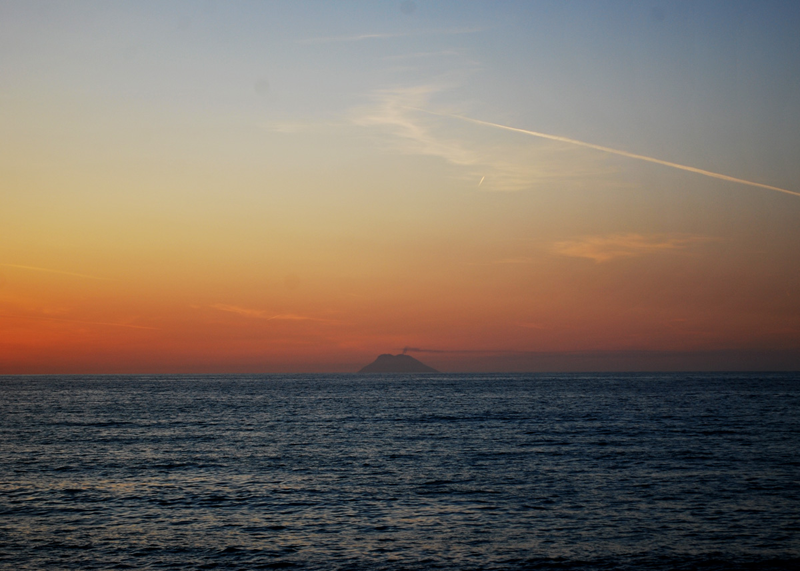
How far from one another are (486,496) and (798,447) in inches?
1137

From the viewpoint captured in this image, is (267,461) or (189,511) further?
(267,461)

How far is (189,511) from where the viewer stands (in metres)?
27.7

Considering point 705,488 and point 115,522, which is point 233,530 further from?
point 705,488

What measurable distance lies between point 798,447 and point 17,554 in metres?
48.3

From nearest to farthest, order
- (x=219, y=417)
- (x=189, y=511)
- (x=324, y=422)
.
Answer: (x=189, y=511) → (x=324, y=422) → (x=219, y=417)

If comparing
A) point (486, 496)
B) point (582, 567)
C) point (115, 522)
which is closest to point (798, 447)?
point (486, 496)

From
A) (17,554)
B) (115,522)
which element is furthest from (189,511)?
(17,554)

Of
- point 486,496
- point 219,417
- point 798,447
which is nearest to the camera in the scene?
point 486,496

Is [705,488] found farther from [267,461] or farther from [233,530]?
[267,461]

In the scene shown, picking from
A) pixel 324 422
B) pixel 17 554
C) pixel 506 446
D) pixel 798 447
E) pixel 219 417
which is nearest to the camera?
pixel 17 554

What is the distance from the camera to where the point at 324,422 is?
2756 inches

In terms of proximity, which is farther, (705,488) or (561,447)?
(561,447)

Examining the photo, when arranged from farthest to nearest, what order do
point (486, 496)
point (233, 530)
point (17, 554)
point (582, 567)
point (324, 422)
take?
point (324, 422) → point (486, 496) → point (233, 530) → point (17, 554) → point (582, 567)

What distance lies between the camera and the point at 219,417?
258 ft
